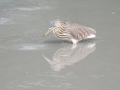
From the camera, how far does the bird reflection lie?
6.08 metres

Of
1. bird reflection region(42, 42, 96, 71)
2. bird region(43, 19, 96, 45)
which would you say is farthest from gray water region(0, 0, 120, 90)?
bird region(43, 19, 96, 45)

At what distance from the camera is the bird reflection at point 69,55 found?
6079mm

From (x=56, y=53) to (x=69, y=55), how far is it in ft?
0.82

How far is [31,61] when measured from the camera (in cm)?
618

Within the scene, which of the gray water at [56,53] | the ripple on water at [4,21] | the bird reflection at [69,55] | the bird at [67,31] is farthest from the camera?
the ripple on water at [4,21]

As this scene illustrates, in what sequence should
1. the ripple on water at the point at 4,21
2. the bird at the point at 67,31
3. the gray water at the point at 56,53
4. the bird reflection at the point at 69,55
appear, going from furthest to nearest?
the ripple on water at the point at 4,21 < the bird at the point at 67,31 < the bird reflection at the point at 69,55 < the gray water at the point at 56,53

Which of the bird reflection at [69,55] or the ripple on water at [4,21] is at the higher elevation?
the ripple on water at [4,21]

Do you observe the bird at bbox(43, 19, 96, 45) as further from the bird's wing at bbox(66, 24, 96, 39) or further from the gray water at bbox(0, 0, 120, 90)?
the gray water at bbox(0, 0, 120, 90)

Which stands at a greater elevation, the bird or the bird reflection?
the bird

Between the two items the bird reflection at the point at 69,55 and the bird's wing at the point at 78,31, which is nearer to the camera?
the bird reflection at the point at 69,55

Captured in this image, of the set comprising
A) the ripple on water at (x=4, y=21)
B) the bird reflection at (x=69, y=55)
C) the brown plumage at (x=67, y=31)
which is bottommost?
the bird reflection at (x=69, y=55)

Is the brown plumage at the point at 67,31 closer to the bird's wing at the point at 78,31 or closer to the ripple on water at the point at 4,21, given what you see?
the bird's wing at the point at 78,31

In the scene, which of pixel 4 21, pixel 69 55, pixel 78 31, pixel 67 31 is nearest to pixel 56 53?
pixel 69 55

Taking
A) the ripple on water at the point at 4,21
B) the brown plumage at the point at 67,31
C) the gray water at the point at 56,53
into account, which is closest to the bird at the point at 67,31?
the brown plumage at the point at 67,31
